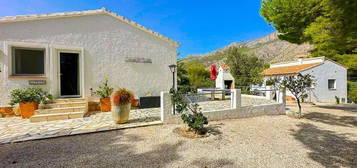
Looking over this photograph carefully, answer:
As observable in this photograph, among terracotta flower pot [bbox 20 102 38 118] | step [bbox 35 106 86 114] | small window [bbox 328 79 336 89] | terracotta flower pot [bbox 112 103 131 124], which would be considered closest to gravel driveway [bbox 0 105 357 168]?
terracotta flower pot [bbox 112 103 131 124]

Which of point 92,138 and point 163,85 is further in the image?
point 163,85

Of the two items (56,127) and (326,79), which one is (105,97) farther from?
(326,79)

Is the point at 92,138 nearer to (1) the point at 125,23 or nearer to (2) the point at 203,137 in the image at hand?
(2) the point at 203,137

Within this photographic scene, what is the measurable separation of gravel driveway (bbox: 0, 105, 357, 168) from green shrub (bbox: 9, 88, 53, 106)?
289cm

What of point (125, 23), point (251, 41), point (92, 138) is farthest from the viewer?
point (251, 41)

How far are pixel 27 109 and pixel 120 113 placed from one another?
3992 mm

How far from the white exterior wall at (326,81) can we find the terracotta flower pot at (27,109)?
2162 centimetres

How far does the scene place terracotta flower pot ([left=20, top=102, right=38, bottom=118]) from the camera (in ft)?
17.7

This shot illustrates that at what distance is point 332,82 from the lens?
1599 centimetres

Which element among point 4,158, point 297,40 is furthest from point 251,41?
point 4,158

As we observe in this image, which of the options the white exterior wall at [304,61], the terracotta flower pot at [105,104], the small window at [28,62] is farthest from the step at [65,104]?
the white exterior wall at [304,61]

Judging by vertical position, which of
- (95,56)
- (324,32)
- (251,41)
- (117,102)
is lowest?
(117,102)

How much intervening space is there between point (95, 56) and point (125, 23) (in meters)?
2.42

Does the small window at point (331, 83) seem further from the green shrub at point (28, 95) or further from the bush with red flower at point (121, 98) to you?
the green shrub at point (28, 95)
